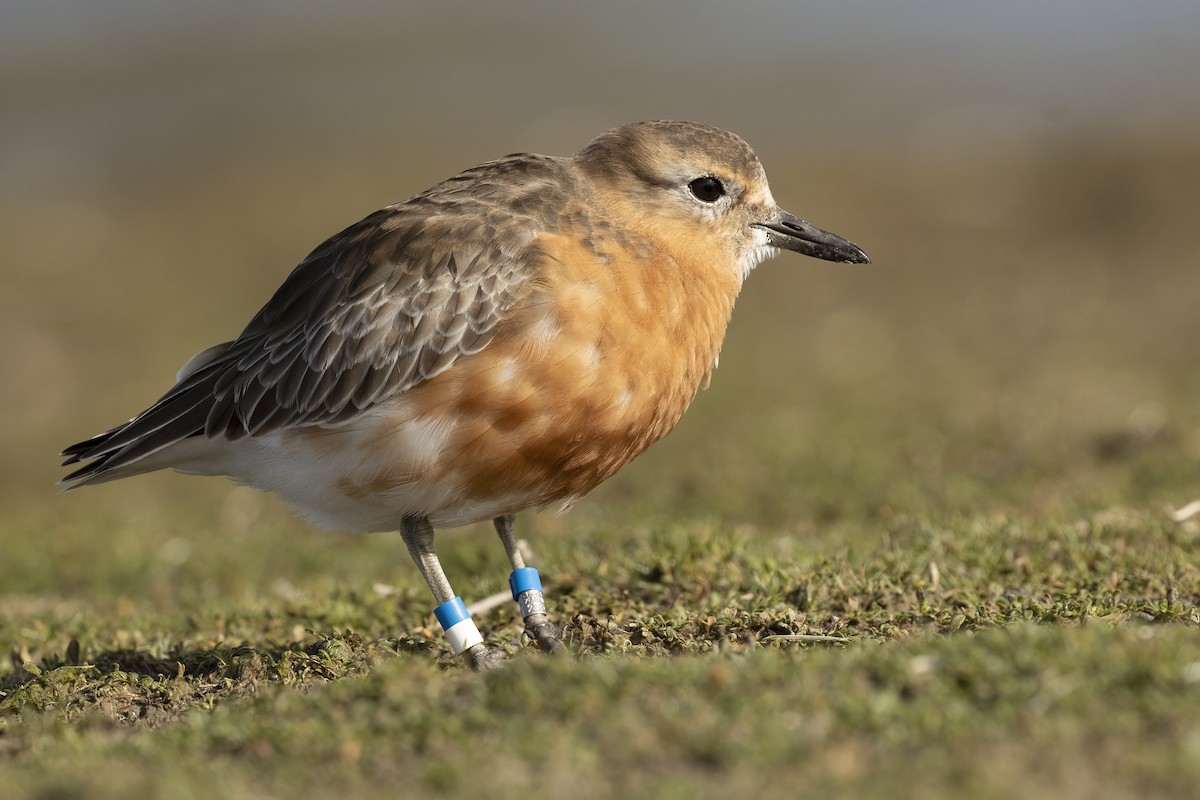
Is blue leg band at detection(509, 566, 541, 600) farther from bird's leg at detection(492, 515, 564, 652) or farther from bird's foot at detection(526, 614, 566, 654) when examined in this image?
bird's foot at detection(526, 614, 566, 654)

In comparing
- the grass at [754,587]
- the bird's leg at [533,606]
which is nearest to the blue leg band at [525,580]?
the bird's leg at [533,606]

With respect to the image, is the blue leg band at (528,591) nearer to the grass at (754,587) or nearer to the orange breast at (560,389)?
the grass at (754,587)

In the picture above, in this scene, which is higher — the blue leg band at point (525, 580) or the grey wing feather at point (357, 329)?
the grey wing feather at point (357, 329)

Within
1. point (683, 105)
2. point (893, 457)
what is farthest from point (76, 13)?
point (893, 457)

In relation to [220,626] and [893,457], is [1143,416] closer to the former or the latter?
[893,457]

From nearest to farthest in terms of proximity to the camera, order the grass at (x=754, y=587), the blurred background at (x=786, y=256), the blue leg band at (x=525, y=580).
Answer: the grass at (x=754, y=587) < the blue leg band at (x=525, y=580) < the blurred background at (x=786, y=256)

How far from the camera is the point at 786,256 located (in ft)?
68.2

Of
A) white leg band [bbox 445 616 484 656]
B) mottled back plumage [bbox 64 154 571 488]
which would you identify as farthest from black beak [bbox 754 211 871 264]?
white leg band [bbox 445 616 484 656]

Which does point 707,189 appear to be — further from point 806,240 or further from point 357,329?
point 357,329

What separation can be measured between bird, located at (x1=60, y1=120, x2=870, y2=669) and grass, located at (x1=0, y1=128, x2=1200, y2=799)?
74cm

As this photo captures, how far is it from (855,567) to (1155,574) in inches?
56.7

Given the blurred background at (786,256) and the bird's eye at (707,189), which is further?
the blurred background at (786,256)

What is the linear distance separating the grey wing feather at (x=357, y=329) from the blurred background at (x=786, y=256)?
3.66 meters

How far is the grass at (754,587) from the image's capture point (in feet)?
14.5
